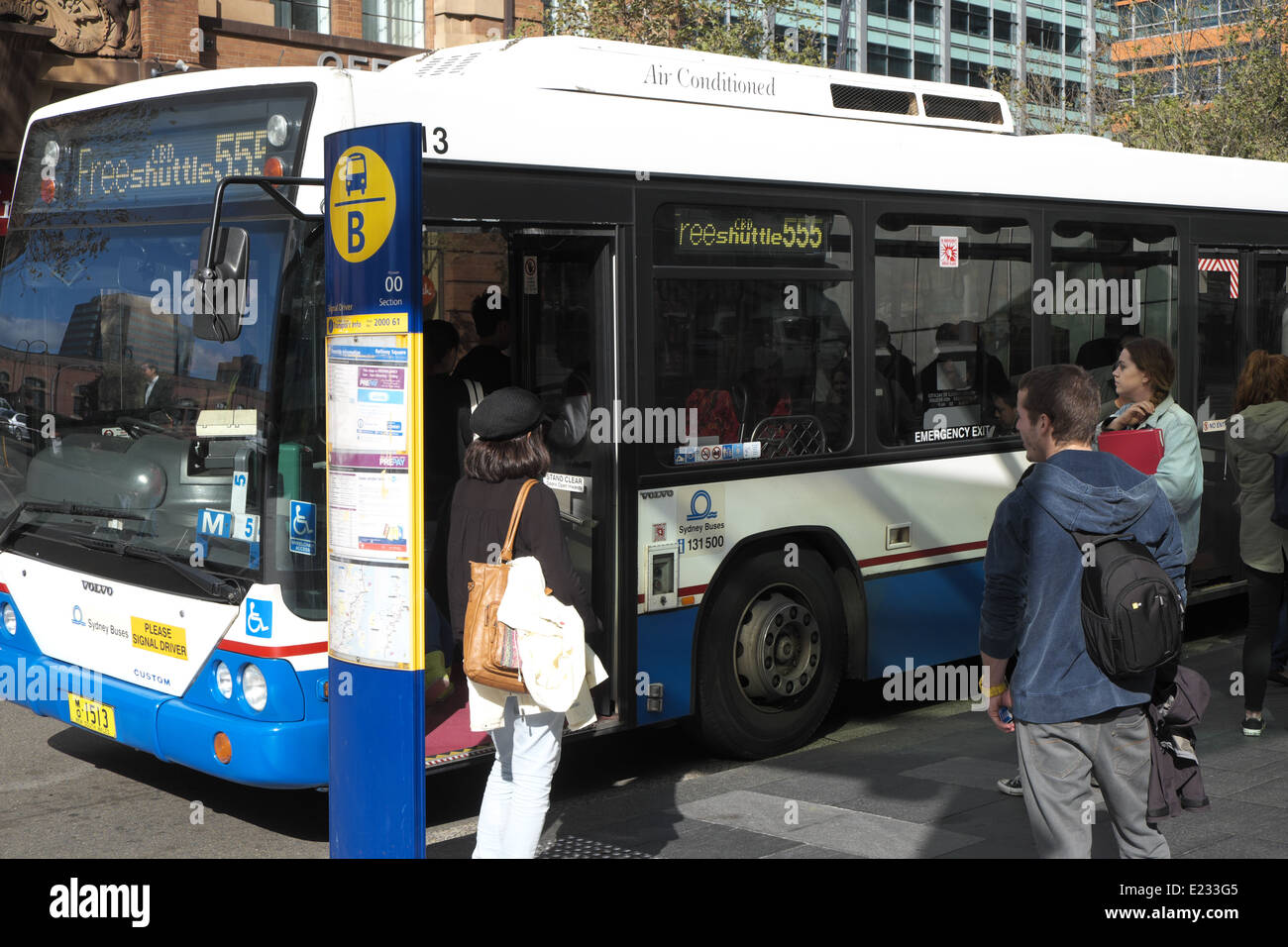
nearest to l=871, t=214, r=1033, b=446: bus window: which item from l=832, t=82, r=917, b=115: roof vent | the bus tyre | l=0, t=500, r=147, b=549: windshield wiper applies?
l=832, t=82, r=917, b=115: roof vent

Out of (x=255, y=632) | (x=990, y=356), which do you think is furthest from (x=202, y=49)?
(x=255, y=632)

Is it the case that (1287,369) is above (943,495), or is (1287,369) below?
above

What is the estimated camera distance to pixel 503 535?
4770 mm

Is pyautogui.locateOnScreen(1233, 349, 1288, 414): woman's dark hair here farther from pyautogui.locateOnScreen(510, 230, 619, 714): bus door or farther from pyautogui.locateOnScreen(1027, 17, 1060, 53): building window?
pyautogui.locateOnScreen(1027, 17, 1060, 53): building window

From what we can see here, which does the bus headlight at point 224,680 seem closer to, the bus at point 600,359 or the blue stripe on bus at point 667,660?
the bus at point 600,359

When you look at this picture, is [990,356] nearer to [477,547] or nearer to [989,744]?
[989,744]

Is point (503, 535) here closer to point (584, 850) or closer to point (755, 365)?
point (584, 850)

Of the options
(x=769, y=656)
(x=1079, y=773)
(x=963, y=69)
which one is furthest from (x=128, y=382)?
(x=963, y=69)

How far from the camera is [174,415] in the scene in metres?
5.93

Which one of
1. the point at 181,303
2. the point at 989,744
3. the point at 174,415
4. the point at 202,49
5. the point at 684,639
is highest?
the point at 202,49

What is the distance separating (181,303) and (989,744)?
4224 millimetres

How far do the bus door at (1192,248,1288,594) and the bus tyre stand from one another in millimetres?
3138
